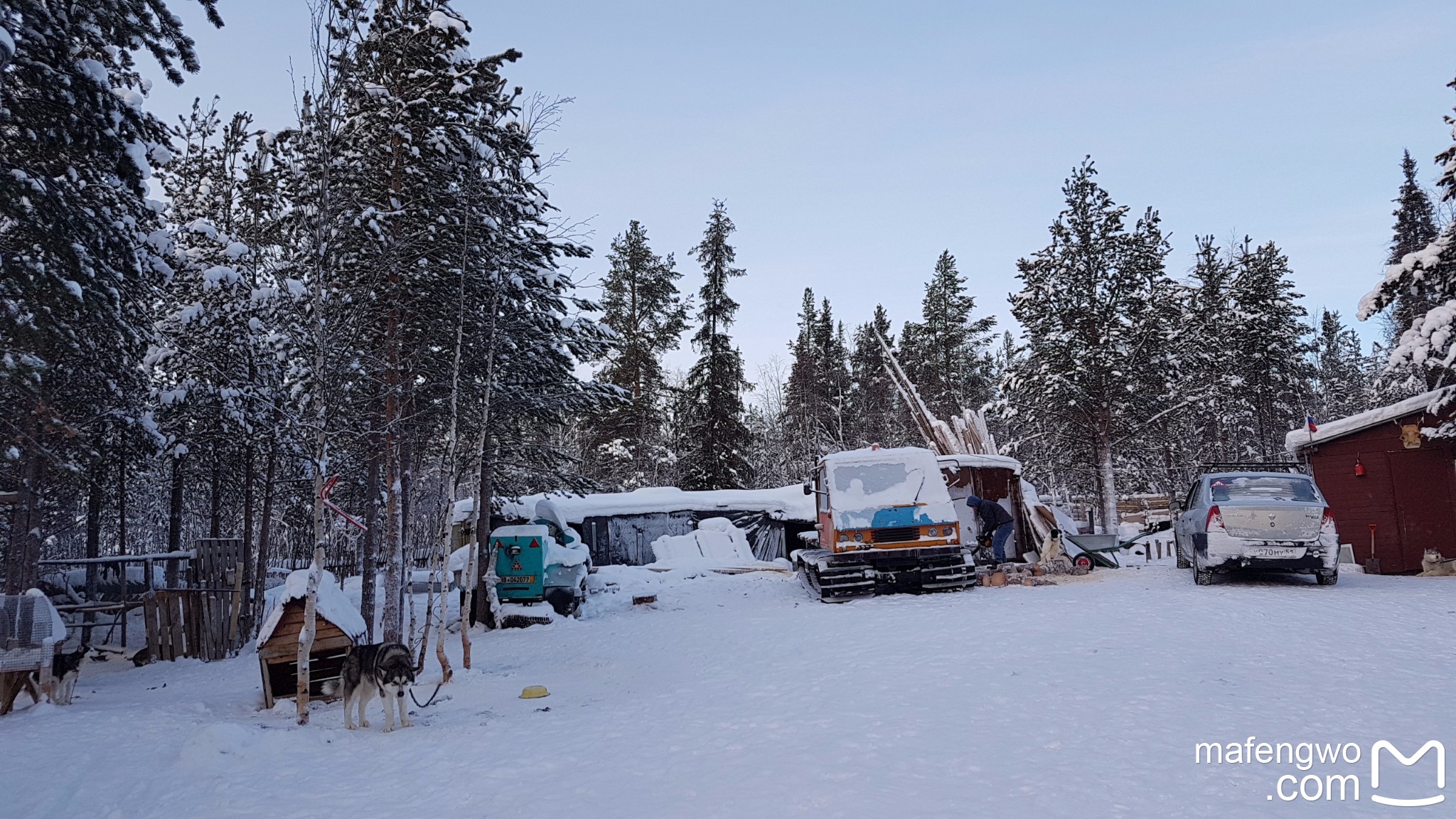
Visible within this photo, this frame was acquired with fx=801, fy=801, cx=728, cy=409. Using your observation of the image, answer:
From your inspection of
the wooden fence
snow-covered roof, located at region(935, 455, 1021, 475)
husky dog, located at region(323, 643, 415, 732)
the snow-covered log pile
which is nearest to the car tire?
snow-covered roof, located at region(935, 455, 1021, 475)

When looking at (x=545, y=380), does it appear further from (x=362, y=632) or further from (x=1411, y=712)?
(x=1411, y=712)

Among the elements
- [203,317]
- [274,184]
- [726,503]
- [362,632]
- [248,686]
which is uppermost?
[274,184]

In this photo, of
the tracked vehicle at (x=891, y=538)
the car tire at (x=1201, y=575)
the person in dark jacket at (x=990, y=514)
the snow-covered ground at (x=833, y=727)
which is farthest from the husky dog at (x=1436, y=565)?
the tracked vehicle at (x=891, y=538)

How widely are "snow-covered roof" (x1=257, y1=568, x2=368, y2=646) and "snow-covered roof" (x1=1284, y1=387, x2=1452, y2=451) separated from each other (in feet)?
56.8

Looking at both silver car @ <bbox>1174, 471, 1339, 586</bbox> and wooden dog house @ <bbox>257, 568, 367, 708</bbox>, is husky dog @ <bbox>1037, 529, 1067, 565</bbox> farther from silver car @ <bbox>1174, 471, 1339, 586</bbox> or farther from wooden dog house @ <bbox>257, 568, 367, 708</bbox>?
wooden dog house @ <bbox>257, 568, 367, 708</bbox>

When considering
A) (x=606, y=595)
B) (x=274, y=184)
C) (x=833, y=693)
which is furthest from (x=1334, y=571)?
(x=274, y=184)

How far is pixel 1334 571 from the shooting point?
13125mm

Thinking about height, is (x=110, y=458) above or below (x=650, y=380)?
below

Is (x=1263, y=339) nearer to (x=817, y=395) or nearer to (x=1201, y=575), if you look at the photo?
(x=817, y=395)

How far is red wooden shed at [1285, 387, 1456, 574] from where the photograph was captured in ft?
49.5

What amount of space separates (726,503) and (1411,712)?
60.3 feet

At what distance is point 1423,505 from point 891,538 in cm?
1024

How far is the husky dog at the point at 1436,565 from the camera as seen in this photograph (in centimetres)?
1459

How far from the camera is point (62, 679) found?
29.3ft
